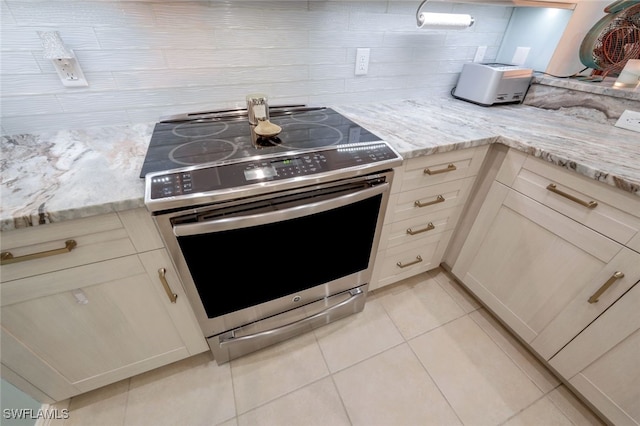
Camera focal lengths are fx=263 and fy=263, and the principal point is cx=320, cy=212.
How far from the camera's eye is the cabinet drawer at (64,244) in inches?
26.2

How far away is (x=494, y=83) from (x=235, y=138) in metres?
1.42

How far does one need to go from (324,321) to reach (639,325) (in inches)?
43.4

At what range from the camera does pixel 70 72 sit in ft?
3.25

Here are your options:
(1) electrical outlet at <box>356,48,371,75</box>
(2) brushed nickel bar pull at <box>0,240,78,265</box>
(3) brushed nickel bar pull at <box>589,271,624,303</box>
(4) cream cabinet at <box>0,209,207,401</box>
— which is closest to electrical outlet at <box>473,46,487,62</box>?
(1) electrical outlet at <box>356,48,371,75</box>

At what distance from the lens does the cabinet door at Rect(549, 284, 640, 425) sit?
85 cm

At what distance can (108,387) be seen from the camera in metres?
1.15

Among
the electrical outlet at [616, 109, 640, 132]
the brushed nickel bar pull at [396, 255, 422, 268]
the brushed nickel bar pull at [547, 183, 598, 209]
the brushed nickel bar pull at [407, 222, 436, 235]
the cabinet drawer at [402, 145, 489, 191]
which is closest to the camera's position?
the brushed nickel bar pull at [547, 183, 598, 209]

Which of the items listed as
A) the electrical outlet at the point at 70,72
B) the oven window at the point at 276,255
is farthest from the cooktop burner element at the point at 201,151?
the electrical outlet at the point at 70,72

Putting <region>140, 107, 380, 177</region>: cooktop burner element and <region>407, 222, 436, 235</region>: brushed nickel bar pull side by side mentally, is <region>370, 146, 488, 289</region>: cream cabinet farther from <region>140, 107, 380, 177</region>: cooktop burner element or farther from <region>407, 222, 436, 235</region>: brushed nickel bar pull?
<region>140, 107, 380, 177</region>: cooktop burner element

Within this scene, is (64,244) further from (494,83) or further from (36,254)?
(494,83)

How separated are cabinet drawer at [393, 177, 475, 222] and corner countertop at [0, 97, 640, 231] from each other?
0.66ft

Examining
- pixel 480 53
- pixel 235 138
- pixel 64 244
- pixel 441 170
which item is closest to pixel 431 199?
pixel 441 170

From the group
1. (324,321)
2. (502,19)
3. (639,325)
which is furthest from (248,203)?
(502,19)

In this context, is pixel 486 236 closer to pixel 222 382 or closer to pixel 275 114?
pixel 275 114
